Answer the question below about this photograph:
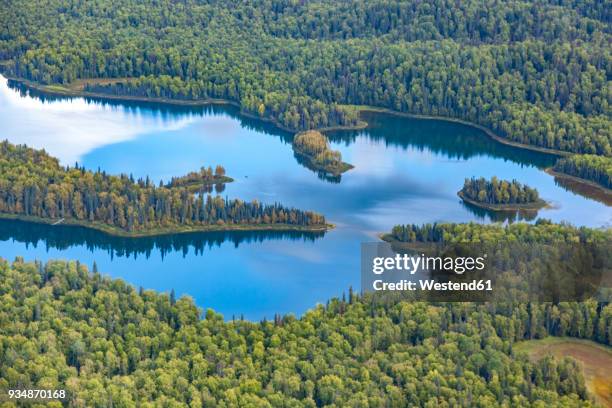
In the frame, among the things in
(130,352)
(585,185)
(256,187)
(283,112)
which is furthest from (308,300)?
(283,112)

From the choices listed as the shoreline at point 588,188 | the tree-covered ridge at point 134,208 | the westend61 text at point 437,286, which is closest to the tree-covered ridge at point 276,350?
the westend61 text at point 437,286

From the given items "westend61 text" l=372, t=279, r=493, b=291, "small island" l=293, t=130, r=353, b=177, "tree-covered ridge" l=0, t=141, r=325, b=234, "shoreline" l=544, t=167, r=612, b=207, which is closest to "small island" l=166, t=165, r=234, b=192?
"tree-covered ridge" l=0, t=141, r=325, b=234

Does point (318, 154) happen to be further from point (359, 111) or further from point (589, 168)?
point (589, 168)

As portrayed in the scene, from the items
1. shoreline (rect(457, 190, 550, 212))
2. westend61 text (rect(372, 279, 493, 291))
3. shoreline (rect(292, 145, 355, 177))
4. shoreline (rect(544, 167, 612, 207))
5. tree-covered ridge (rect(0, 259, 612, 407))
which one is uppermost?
shoreline (rect(292, 145, 355, 177))

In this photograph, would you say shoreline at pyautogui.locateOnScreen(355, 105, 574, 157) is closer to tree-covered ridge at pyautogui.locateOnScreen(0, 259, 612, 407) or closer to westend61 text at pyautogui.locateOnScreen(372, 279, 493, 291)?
westend61 text at pyautogui.locateOnScreen(372, 279, 493, 291)

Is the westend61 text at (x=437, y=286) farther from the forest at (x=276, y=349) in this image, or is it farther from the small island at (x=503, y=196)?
the small island at (x=503, y=196)

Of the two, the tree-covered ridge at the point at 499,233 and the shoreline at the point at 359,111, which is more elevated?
the shoreline at the point at 359,111
